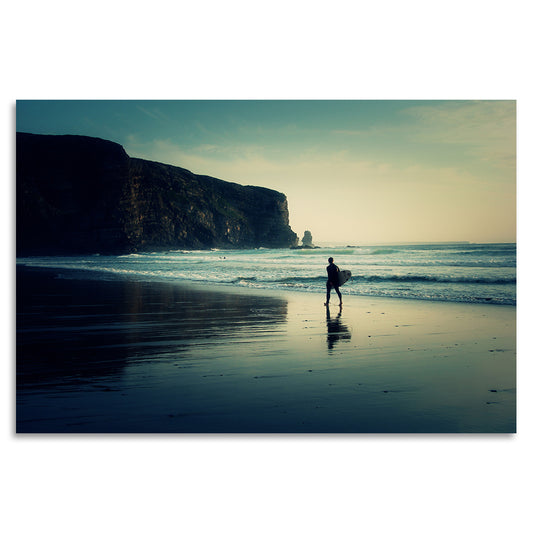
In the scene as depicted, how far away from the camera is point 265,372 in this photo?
554cm

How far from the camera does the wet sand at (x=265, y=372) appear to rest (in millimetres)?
4422

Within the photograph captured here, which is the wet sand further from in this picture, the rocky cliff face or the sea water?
the rocky cliff face

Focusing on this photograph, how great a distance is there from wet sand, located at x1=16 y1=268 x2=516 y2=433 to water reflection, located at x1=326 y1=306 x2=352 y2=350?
4cm

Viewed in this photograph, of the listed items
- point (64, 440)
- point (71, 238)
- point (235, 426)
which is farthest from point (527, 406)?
point (71, 238)

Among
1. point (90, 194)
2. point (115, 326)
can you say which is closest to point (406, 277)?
point (90, 194)

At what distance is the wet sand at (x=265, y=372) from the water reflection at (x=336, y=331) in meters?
0.04

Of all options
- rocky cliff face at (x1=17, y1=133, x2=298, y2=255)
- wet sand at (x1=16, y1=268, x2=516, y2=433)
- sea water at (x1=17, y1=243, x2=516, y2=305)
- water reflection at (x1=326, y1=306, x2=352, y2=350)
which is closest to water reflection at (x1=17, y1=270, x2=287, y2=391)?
wet sand at (x1=16, y1=268, x2=516, y2=433)

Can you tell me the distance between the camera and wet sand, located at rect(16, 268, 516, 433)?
4422mm

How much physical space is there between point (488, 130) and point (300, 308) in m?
6.05

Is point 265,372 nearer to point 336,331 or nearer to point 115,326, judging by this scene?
point 336,331

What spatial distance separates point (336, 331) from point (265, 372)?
2954 millimetres

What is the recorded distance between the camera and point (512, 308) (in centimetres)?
1095

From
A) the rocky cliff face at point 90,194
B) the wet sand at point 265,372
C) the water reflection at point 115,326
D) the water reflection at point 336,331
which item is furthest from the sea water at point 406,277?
the water reflection at point 336,331
